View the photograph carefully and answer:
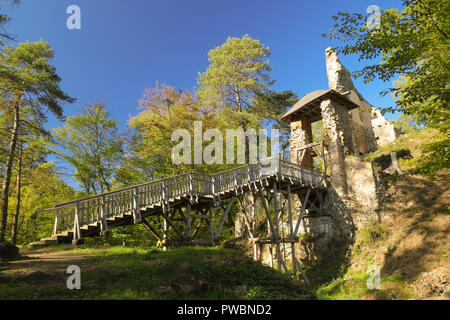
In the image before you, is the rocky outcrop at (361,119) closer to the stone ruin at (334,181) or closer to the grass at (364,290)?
the stone ruin at (334,181)

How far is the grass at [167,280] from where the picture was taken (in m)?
6.72

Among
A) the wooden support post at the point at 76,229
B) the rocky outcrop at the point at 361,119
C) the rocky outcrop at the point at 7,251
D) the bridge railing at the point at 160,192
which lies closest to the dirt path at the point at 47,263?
the rocky outcrop at the point at 7,251

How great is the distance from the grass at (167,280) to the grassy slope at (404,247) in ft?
12.8

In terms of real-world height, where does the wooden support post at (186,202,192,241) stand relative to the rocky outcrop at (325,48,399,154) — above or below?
below

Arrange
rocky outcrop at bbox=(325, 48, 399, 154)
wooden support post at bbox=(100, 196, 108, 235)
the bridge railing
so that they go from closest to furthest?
wooden support post at bbox=(100, 196, 108, 235), the bridge railing, rocky outcrop at bbox=(325, 48, 399, 154)

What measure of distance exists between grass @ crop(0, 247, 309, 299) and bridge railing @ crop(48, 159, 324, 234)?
2406 millimetres

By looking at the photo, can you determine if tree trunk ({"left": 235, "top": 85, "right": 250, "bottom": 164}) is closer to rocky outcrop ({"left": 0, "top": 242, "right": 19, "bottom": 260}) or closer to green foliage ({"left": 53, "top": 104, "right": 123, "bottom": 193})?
green foliage ({"left": 53, "top": 104, "right": 123, "bottom": 193})

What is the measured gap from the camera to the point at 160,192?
13.3 metres

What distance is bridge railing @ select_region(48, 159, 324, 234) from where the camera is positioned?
1179 centimetres

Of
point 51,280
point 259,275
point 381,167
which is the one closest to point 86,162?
point 51,280

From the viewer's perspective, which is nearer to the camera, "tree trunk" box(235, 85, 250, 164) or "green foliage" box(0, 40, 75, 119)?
"green foliage" box(0, 40, 75, 119)

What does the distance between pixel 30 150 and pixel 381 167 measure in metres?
21.7

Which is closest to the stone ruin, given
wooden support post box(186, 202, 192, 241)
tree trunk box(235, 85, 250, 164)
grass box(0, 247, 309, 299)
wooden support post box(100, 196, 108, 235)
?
tree trunk box(235, 85, 250, 164)

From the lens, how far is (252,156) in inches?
966
